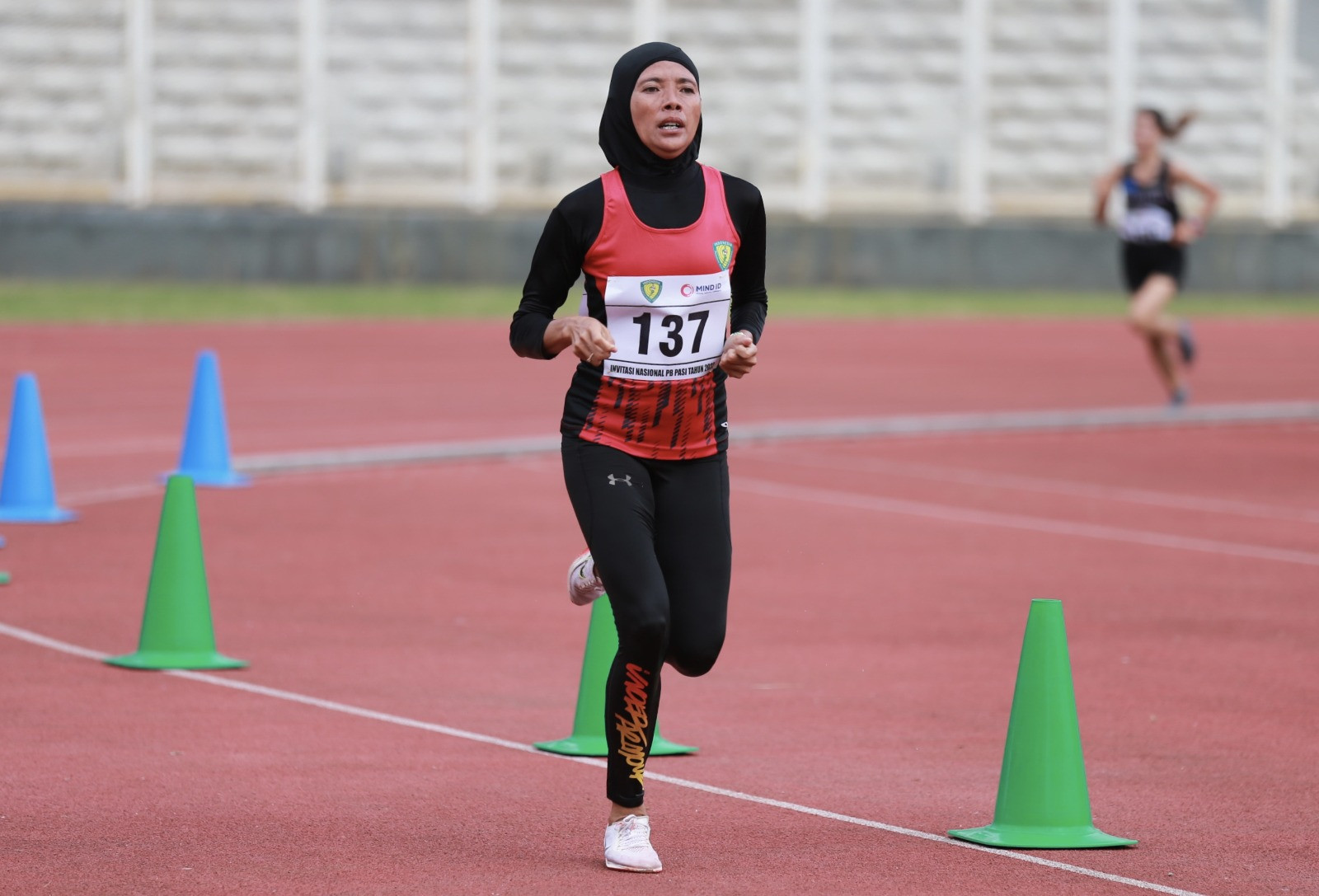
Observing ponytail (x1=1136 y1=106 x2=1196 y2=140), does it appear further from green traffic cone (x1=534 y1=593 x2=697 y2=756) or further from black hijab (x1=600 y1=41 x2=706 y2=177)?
black hijab (x1=600 y1=41 x2=706 y2=177)

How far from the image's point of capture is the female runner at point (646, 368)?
18.7ft

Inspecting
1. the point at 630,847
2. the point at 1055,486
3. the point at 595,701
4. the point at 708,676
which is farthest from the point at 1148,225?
the point at 630,847

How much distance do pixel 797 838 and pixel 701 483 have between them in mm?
1009

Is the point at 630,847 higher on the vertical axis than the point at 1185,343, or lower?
lower

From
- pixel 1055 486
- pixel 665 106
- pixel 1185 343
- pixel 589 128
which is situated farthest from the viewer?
pixel 589 128

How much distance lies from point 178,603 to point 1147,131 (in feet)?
37.9

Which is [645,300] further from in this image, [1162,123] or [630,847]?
[1162,123]

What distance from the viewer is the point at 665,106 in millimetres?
5734

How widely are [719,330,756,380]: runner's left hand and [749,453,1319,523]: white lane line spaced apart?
8.29 m

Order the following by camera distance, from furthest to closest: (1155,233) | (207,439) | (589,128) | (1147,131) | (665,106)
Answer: (589,128) → (1155,233) → (1147,131) → (207,439) → (665,106)

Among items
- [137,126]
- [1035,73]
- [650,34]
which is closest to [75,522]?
[137,126]

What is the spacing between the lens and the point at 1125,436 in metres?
17.6

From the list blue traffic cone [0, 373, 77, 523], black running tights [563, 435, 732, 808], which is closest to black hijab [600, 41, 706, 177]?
black running tights [563, 435, 732, 808]

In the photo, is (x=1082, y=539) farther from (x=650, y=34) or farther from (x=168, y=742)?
(x=650, y=34)
